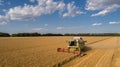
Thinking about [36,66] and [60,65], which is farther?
[60,65]

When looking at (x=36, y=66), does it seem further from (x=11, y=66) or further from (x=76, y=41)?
(x=76, y=41)

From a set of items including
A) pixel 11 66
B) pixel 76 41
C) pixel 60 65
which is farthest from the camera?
pixel 76 41

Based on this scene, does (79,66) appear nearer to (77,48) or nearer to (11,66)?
(11,66)

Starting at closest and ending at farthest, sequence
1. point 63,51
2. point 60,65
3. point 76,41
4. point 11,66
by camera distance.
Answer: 1. point 11,66
2. point 60,65
3. point 63,51
4. point 76,41

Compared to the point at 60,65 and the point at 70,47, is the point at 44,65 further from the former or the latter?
the point at 70,47

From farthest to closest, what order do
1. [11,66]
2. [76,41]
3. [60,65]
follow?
[76,41] < [60,65] < [11,66]

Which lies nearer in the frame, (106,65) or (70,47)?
(106,65)

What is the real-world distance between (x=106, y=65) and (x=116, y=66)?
699 millimetres

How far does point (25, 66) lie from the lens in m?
13.1

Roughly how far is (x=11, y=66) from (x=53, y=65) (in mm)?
2896

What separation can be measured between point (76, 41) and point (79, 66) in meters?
12.4

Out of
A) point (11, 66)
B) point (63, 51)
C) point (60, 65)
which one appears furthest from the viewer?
point (63, 51)

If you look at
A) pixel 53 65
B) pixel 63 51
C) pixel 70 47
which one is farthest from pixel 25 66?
pixel 70 47

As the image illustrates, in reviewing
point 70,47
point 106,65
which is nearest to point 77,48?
point 70,47
